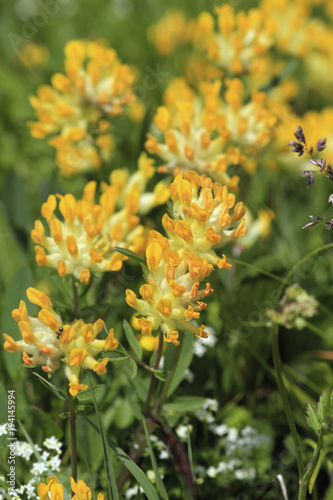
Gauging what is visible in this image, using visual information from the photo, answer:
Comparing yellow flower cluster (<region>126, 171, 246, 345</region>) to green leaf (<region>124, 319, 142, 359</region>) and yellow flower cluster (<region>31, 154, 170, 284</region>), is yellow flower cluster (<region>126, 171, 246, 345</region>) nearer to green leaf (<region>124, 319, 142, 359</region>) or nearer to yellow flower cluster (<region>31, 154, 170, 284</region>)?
green leaf (<region>124, 319, 142, 359</region>)

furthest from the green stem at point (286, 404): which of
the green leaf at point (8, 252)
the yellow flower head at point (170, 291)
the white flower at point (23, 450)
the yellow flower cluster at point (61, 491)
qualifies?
the green leaf at point (8, 252)

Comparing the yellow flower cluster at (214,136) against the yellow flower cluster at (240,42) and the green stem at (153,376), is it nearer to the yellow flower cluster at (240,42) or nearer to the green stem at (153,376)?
the yellow flower cluster at (240,42)

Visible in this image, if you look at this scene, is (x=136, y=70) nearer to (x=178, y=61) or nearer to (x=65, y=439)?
(x=178, y=61)

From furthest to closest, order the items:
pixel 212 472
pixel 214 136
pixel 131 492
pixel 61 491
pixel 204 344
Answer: pixel 214 136 → pixel 204 344 → pixel 212 472 → pixel 131 492 → pixel 61 491

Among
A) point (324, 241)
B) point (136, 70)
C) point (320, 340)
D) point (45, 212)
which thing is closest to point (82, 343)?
point (45, 212)

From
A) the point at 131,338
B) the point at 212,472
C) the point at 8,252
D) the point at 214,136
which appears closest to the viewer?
the point at 131,338

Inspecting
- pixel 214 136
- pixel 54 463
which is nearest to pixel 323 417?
pixel 54 463

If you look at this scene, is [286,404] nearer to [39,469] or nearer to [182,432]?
[182,432]
